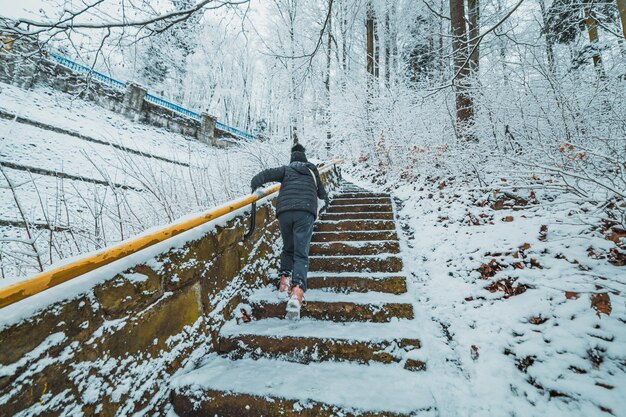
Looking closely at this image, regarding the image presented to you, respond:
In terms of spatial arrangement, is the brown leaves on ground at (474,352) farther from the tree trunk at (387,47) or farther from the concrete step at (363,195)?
the tree trunk at (387,47)

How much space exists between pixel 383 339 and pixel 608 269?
197 centimetres

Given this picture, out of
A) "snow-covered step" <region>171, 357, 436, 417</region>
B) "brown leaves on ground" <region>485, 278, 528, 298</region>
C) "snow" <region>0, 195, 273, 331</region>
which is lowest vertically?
"snow-covered step" <region>171, 357, 436, 417</region>

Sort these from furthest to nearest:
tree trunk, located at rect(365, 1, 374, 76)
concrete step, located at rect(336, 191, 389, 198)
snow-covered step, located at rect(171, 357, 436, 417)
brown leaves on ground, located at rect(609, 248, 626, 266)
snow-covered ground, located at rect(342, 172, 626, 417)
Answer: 1. tree trunk, located at rect(365, 1, 374, 76)
2. concrete step, located at rect(336, 191, 389, 198)
3. brown leaves on ground, located at rect(609, 248, 626, 266)
4. snow-covered ground, located at rect(342, 172, 626, 417)
5. snow-covered step, located at rect(171, 357, 436, 417)

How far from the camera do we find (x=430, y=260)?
3.44m

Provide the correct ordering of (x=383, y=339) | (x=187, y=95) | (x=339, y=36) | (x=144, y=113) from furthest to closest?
(x=187, y=95)
(x=339, y=36)
(x=144, y=113)
(x=383, y=339)

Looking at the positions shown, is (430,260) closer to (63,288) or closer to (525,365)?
(525,365)

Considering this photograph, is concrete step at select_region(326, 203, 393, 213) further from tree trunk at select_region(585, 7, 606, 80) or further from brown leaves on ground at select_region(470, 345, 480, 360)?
tree trunk at select_region(585, 7, 606, 80)

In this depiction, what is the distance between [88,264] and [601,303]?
3324 mm

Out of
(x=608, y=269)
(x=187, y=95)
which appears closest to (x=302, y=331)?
(x=608, y=269)

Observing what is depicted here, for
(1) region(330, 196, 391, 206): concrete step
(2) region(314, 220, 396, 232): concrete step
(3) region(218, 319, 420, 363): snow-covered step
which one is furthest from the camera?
(1) region(330, 196, 391, 206): concrete step

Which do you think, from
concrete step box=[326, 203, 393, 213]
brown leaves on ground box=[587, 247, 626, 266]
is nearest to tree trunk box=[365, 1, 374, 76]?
concrete step box=[326, 203, 393, 213]

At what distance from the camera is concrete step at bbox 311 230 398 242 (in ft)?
12.5

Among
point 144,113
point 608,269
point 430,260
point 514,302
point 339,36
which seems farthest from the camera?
point 339,36

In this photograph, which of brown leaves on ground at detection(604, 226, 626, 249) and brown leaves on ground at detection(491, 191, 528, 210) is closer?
brown leaves on ground at detection(604, 226, 626, 249)
